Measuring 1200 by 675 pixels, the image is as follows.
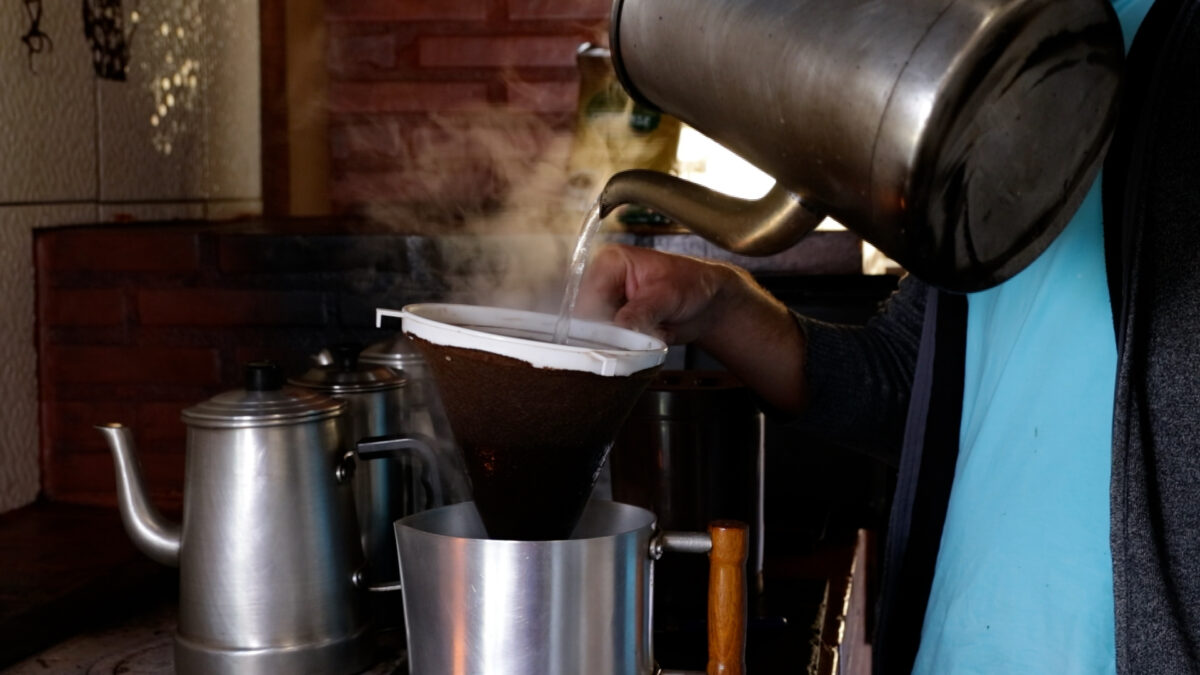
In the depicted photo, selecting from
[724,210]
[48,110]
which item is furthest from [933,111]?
[48,110]

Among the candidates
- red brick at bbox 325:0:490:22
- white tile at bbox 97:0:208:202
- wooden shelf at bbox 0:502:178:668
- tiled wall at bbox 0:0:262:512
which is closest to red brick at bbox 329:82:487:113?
red brick at bbox 325:0:490:22

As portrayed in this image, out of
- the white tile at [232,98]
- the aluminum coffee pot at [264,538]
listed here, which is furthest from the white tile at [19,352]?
the aluminum coffee pot at [264,538]

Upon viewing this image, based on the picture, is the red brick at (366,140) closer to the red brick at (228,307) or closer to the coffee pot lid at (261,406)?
the red brick at (228,307)

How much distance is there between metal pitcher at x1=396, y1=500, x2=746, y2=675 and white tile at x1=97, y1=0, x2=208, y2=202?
1839 millimetres

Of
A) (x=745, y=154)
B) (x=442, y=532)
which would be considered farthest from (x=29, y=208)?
(x=745, y=154)

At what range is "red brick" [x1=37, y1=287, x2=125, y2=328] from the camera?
2.52 m

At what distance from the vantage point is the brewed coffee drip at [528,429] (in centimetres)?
111

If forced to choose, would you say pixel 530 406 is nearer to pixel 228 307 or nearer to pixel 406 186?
pixel 228 307

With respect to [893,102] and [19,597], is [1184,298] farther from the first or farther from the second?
[19,597]

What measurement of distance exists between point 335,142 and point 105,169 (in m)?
1.39

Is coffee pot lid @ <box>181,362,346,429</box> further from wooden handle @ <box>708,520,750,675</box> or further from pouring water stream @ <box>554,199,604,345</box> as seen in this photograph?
wooden handle @ <box>708,520,750,675</box>

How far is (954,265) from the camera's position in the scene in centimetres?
83

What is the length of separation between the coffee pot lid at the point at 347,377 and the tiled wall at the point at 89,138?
1062mm

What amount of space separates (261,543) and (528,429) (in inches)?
13.8
